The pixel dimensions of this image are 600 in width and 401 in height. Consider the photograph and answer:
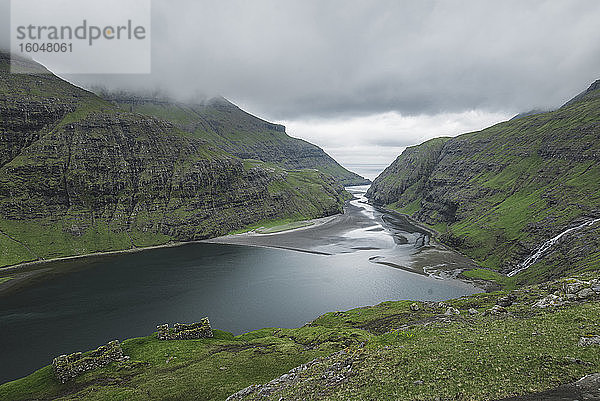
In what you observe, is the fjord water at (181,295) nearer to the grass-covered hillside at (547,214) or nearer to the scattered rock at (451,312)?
the grass-covered hillside at (547,214)

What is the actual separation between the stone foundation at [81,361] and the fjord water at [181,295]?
35.9m

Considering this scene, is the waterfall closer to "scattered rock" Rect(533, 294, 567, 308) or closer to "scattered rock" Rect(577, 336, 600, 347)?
"scattered rock" Rect(533, 294, 567, 308)

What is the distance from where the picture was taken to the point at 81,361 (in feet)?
135

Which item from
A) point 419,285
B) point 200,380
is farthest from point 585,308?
point 419,285

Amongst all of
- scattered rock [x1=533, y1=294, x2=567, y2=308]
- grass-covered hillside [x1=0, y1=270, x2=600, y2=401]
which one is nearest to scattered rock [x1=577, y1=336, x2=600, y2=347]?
grass-covered hillside [x1=0, y1=270, x2=600, y2=401]

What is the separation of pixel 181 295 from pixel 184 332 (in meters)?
57.7

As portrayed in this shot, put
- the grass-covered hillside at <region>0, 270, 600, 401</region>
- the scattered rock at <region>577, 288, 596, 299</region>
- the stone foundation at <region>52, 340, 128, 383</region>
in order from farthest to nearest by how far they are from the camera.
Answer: the stone foundation at <region>52, 340, 128, 383</region> → the scattered rock at <region>577, 288, 596, 299</region> → the grass-covered hillside at <region>0, 270, 600, 401</region>

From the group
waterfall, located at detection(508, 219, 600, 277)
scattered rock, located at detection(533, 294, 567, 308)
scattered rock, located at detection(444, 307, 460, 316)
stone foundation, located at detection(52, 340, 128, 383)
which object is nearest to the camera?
scattered rock, located at detection(533, 294, 567, 308)

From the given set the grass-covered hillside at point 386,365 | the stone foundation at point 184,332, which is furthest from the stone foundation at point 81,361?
the stone foundation at point 184,332

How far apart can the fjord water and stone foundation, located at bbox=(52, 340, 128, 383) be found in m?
35.9

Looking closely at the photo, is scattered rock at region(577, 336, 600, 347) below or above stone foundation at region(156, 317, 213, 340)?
above

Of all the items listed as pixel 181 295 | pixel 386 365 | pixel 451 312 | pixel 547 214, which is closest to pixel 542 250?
pixel 547 214

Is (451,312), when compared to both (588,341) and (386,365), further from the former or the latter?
(386,365)

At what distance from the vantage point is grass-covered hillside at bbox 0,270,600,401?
20.3 m
